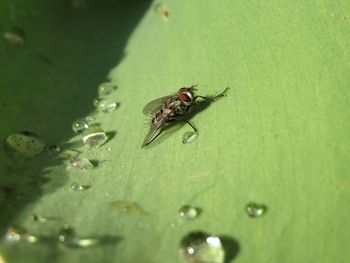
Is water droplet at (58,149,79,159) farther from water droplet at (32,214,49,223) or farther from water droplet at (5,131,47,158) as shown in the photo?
water droplet at (32,214,49,223)

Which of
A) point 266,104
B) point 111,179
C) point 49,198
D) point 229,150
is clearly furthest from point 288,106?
point 49,198

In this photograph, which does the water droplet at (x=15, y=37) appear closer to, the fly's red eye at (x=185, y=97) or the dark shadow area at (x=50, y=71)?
the dark shadow area at (x=50, y=71)

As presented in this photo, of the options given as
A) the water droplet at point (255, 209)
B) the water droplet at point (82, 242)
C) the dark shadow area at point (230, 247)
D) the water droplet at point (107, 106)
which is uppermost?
the water droplet at point (107, 106)

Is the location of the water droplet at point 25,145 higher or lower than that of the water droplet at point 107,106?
lower

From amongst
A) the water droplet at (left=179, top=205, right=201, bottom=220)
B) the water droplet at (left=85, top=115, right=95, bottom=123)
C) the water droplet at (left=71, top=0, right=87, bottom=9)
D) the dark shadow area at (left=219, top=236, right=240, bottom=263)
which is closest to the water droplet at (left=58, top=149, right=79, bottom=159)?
the water droplet at (left=85, top=115, right=95, bottom=123)

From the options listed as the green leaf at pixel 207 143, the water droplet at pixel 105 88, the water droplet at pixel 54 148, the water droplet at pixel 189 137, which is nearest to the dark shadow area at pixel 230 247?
the green leaf at pixel 207 143

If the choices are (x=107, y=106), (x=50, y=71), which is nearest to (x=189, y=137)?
(x=107, y=106)

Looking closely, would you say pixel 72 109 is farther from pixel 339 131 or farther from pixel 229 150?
pixel 339 131
